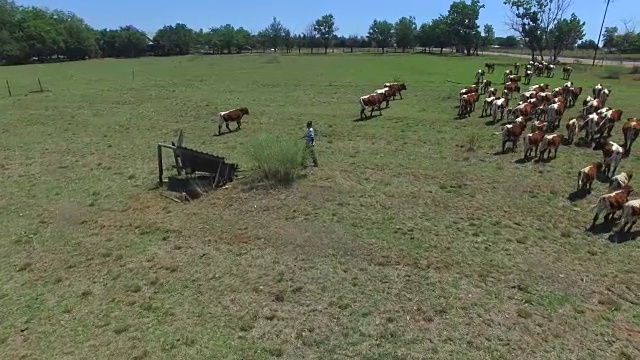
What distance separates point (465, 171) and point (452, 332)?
25.1 ft

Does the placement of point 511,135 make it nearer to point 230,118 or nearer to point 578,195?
point 578,195

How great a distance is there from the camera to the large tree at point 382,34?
352 ft

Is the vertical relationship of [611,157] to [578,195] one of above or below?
above

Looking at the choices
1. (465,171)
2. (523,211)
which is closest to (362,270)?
(523,211)

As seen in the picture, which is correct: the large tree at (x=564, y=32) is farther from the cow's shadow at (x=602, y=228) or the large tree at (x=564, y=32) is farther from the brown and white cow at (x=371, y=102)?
the cow's shadow at (x=602, y=228)

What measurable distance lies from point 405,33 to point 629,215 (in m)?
96.1

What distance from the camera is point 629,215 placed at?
9.11 meters

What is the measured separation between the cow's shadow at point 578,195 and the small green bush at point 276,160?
22.6 ft

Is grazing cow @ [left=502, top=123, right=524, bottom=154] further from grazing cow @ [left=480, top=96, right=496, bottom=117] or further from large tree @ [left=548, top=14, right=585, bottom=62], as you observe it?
large tree @ [left=548, top=14, right=585, bottom=62]

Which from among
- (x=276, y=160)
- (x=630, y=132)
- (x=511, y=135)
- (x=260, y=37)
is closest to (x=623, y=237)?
(x=511, y=135)

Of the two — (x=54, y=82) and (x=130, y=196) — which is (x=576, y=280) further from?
(x=54, y=82)

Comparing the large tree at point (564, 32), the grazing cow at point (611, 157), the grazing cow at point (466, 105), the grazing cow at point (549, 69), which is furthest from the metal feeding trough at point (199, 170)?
the large tree at point (564, 32)

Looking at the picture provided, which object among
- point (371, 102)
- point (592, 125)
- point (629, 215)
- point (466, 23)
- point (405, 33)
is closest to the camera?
point (629, 215)

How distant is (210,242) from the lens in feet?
31.3
